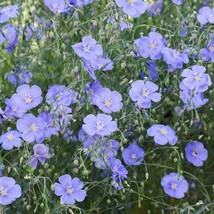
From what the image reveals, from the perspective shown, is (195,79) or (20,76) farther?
(20,76)

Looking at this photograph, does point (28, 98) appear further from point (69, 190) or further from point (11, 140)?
point (69, 190)

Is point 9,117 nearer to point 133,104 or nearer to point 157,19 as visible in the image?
point 133,104

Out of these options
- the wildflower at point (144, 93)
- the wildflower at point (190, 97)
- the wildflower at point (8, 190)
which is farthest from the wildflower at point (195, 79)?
the wildflower at point (8, 190)

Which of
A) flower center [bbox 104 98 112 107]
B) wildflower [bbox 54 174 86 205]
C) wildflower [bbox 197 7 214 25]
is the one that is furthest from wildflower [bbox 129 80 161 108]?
wildflower [bbox 197 7 214 25]

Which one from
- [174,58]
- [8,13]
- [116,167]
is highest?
[8,13]

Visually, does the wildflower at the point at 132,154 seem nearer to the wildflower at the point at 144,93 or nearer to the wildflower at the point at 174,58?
the wildflower at the point at 144,93

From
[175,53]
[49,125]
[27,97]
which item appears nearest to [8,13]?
[27,97]

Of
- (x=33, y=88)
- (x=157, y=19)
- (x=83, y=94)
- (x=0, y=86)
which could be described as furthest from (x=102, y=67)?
(x=157, y=19)
